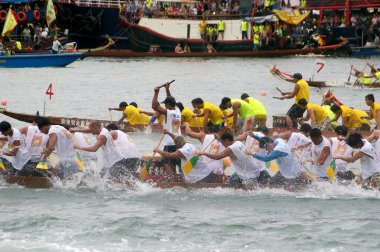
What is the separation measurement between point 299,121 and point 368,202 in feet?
19.4

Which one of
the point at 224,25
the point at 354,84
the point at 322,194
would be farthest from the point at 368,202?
the point at 224,25

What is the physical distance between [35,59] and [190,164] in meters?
28.9

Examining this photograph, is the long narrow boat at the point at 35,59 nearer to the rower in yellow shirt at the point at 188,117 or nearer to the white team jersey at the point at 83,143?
the rower in yellow shirt at the point at 188,117

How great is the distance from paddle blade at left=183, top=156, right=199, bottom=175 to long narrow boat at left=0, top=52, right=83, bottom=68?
28491 millimetres

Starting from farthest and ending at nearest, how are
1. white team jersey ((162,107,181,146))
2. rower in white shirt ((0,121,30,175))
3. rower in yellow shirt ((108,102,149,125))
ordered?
rower in yellow shirt ((108,102,149,125)) < white team jersey ((162,107,181,146)) < rower in white shirt ((0,121,30,175))

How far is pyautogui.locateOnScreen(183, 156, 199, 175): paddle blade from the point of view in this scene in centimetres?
1892

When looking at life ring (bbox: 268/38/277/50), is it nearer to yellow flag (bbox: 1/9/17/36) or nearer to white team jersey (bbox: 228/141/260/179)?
yellow flag (bbox: 1/9/17/36)

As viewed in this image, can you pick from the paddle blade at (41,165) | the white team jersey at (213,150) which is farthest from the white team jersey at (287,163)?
the paddle blade at (41,165)

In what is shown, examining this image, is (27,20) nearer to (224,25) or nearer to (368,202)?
(224,25)

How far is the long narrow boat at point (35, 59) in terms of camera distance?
4647 centimetres

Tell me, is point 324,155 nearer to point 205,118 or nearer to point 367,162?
point 367,162

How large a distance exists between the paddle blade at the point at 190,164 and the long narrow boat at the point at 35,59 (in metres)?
28.5

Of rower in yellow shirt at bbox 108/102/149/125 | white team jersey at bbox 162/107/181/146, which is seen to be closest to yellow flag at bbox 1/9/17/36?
rower in yellow shirt at bbox 108/102/149/125

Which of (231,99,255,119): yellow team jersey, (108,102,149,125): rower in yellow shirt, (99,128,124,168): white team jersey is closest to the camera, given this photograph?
(99,128,124,168): white team jersey
